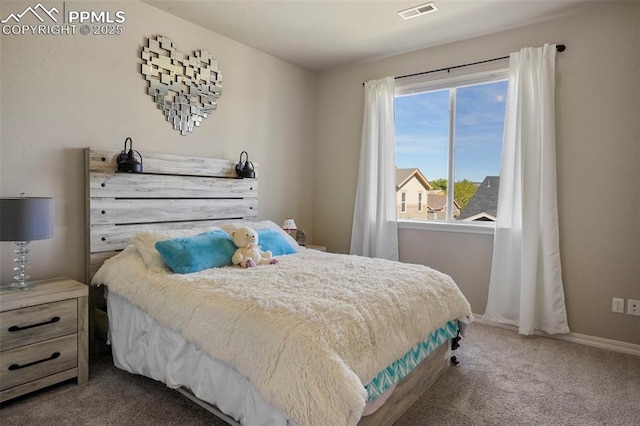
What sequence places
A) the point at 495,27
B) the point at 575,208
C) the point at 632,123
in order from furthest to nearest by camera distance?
the point at 495,27
the point at 575,208
the point at 632,123

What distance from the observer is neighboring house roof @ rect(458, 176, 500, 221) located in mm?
3504

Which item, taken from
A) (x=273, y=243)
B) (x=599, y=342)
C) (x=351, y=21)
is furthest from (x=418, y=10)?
(x=599, y=342)

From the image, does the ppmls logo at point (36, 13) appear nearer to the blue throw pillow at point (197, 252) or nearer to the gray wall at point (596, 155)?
the blue throw pillow at point (197, 252)

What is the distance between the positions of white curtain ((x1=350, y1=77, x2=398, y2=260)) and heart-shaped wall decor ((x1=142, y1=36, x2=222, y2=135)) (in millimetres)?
1578

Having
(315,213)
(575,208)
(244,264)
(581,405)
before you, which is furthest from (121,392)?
(575,208)

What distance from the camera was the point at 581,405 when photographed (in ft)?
6.93

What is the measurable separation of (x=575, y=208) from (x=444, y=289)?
1506mm

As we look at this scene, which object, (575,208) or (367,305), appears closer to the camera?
(367,305)

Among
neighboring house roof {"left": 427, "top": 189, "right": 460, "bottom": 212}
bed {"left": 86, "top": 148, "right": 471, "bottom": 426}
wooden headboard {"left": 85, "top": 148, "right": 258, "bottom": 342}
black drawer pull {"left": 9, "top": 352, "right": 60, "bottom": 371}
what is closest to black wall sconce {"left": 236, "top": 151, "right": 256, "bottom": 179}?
wooden headboard {"left": 85, "top": 148, "right": 258, "bottom": 342}

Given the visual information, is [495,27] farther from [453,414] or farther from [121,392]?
[121,392]

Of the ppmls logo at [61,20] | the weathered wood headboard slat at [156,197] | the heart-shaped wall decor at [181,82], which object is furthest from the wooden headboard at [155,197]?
the ppmls logo at [61,20]

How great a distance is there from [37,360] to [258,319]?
140 cm

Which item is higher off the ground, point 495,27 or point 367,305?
point 495,27

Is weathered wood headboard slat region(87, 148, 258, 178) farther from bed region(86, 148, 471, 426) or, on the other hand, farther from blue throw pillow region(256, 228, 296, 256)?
blue throw pillow region(256, 228, 296, 256)
